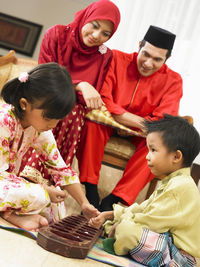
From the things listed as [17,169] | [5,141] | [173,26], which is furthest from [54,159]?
[173,26]

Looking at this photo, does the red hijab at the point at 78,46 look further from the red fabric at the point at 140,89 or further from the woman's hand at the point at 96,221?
the woman's hand at the point at 96,221

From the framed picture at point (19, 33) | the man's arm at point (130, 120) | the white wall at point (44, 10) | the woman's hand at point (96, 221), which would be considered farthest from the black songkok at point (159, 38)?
the framed picture at point (19, 33)

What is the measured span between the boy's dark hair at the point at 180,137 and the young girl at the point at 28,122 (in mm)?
385

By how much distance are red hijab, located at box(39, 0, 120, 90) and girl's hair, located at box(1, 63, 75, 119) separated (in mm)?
774

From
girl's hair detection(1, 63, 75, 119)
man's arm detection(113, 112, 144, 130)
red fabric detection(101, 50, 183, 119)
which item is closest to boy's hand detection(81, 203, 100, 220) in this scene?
girl's hair detection(1, 63, 75, 119)

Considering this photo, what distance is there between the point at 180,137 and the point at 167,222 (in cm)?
35

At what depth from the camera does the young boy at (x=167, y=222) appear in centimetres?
122

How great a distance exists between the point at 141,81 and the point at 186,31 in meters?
1.45

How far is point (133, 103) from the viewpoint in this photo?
7.69 feet

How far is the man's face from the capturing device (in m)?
2.18

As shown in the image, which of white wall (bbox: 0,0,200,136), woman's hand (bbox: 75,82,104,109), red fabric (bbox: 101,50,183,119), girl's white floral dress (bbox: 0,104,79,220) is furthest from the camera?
white wall (bbox: 0,0,200,136)

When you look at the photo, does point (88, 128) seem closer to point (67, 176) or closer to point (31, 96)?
point (67, 176)

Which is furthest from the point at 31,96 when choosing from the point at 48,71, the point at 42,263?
the point at 42,263

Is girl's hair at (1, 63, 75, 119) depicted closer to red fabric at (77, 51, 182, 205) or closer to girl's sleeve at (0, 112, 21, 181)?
girl's sleeve at (0, 112, 21, 181)
